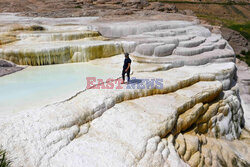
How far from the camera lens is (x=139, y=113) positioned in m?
4.63

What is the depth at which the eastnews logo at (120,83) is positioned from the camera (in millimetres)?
5496

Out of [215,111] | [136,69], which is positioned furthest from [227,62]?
[136,69]

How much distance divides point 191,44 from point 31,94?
718 centimetres

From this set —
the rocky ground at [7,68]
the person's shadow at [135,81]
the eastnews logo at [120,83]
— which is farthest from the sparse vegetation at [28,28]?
the person's shadow at [135,81]

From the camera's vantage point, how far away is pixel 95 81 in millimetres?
5965

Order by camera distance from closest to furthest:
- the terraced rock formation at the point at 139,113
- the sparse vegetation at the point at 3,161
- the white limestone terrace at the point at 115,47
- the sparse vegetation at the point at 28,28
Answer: the sparse vegetation at the point at 3,161
the terraced rock formation at the point at 139,113
the white limestone terrace at the point at 115,47
the sparse vegetation at the point at 28,28

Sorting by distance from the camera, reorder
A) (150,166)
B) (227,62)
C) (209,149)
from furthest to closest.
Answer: (227,62)
(209,149)
(150,166)

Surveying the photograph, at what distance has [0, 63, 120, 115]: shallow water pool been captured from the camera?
4.60 meters

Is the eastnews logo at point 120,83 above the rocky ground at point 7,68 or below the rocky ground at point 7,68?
above

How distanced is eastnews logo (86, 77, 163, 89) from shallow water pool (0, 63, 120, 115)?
0.24m

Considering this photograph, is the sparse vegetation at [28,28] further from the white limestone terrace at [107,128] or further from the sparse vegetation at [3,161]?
the sparse vegetation at [3,161]

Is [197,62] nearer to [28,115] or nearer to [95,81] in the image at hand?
[95,81]

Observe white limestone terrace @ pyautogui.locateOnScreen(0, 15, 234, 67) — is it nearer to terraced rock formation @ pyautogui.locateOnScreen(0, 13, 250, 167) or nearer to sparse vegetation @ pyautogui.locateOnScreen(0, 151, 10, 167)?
terraced rock formation @ pyautogui.locateOnScreen(0, 13, 250, 167)

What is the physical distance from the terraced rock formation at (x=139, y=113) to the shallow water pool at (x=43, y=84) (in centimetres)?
43
